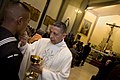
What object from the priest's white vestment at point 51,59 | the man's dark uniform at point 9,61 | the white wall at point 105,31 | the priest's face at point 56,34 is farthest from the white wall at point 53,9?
the white wall at point 105,31

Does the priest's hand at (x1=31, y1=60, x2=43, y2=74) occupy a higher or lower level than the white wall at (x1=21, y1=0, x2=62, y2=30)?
lower

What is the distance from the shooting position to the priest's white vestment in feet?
9.27

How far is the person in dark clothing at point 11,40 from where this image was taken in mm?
1614

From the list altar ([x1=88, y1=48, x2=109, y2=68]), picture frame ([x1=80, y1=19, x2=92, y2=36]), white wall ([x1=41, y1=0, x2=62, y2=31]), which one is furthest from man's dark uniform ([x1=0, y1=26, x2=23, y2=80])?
picture frame ([x1=80, y1=19, x2=92, y2=36])

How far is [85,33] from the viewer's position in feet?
69.4

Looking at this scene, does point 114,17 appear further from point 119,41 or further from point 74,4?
point 74,4

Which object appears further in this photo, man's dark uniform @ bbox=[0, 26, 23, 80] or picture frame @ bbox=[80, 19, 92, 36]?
picture frame @ bbox=[80, 19, 92, 36]

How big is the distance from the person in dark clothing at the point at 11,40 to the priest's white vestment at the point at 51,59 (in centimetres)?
103

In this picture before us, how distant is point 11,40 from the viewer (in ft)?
5.64

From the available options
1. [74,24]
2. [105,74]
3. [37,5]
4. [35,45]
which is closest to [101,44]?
[74,24]

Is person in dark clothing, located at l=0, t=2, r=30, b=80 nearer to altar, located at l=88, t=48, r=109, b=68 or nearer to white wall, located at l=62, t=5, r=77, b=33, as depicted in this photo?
white wall, located at l=62, t=5, r=77, b=33

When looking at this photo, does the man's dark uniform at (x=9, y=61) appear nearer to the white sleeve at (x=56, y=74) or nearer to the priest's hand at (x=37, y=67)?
the priest's hand at (x=37, y=67)

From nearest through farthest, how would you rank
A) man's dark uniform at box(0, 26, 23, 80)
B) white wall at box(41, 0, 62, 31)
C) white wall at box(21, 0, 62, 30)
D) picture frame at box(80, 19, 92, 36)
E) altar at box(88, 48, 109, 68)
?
man's dark uniform at box(0, 26, 23, 80) < white wall at box(21, 0, 62, 30) < white wall at box(41, 0, 62, 31) < altar at box(88, 48, 109, 68) < picture frame at box(80, 19, 92, 36)

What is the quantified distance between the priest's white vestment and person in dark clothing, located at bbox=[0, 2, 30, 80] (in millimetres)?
1027
